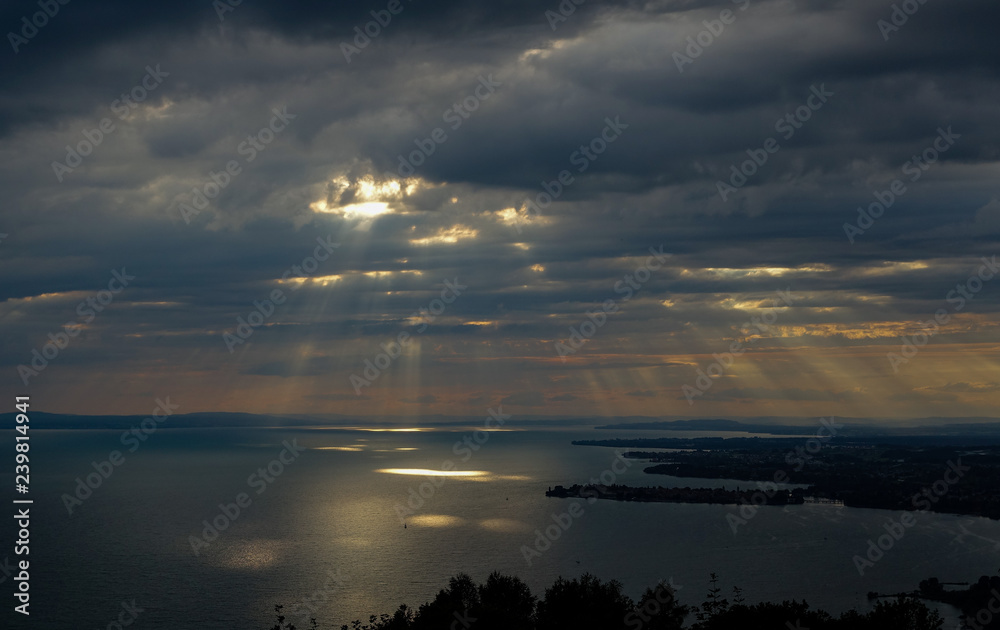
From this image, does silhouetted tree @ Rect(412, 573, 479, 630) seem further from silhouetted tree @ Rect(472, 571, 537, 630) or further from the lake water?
the lake water

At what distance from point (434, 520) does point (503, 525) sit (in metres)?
11.7

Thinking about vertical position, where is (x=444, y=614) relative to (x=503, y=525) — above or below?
below

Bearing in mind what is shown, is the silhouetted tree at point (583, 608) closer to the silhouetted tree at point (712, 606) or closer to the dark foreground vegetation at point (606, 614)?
the dark foreground vegetation at point (606, 614)

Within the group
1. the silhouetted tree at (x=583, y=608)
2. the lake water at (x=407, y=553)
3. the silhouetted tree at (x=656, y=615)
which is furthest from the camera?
the lake water at (x=407, y=553)

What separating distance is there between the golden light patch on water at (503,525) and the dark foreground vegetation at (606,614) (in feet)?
→ 177

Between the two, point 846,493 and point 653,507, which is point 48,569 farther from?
point 846,493

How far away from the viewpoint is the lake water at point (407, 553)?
235 feet

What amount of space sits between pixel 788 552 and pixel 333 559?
51.2 metres

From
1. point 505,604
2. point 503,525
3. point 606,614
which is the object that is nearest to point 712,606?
point 606,614

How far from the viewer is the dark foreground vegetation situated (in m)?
41.2

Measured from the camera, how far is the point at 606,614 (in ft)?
154

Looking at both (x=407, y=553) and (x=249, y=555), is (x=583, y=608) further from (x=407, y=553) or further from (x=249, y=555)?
(x=249, y=555)

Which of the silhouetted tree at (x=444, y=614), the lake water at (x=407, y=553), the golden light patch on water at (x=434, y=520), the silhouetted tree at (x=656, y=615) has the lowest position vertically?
the silhouetted tree at (x=656, y=615)

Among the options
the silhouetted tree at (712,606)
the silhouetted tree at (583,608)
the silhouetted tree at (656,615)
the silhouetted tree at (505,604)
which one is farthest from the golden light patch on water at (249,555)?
the silhouetted tree at (656,615)
